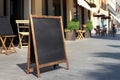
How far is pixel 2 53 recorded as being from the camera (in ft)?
37.3

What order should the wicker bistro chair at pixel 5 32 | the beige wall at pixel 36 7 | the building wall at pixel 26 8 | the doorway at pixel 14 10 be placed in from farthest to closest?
the beige wall at pixel 36 7 → the building wall at pixel 26 8 → the doorway at pixel 14 10 → the wicker bistro chair at pixel 5 32

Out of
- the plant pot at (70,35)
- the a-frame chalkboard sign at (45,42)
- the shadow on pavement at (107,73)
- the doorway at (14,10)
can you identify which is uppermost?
the doorway at (14,10)

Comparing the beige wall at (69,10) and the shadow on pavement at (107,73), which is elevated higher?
the beige wall at (69,10)

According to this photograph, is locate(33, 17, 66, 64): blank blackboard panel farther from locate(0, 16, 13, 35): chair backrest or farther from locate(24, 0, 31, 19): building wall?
locate(24, 0, 31, 19): building wall

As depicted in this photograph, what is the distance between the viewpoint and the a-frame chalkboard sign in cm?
707

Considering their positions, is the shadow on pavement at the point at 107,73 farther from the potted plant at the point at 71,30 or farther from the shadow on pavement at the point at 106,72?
the potted plant at the point at 71,30

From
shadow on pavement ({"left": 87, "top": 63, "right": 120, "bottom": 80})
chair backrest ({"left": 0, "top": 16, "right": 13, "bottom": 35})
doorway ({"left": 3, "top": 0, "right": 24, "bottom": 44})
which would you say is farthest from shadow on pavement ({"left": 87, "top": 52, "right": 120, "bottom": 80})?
doorway ({"left": 3, "top": 0, "right": 24, "bottom": 44})

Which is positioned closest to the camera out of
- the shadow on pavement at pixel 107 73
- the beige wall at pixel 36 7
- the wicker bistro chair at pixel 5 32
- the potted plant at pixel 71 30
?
the shadow on pavement at pixel 107 73

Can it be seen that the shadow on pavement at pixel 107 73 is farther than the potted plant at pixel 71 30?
No

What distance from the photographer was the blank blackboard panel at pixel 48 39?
7.16 metres

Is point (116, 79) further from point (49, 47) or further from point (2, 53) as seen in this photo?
point (2, 53)

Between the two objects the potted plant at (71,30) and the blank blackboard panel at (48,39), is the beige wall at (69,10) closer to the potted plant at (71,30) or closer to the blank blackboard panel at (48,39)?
the potted plant at (71,30)

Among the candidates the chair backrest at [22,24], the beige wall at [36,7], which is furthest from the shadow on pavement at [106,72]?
the beige wall at [36,7]

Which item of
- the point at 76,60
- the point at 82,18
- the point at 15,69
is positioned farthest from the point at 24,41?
the point at 82,18
